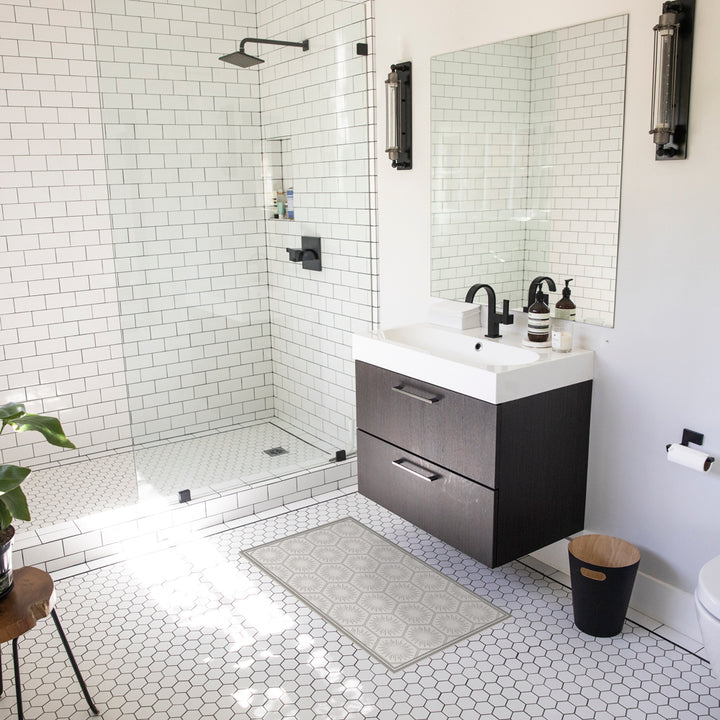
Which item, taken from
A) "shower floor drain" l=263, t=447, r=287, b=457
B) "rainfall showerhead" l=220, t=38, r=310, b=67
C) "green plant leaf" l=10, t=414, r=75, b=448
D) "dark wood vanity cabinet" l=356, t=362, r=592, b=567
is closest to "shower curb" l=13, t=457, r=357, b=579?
"shower floor drain" l=263, t=447, r=287, b=457

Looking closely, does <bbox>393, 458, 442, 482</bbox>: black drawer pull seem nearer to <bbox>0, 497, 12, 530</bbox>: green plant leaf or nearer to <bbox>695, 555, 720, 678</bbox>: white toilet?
<bbox>695, 555, 720, 678</bbox>: white toilet

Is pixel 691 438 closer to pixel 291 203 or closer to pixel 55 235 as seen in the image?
pixel 291 203

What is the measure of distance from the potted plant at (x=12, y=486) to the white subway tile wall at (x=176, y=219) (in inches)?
51.6

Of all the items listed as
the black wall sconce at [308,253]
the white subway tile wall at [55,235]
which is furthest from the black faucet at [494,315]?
the white subway tile wall at [55,235]

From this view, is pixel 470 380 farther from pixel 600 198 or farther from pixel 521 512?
pixel 600 198

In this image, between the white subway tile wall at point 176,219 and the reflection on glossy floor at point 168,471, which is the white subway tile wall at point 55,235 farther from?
the reflection on glossy floor at point 168,471

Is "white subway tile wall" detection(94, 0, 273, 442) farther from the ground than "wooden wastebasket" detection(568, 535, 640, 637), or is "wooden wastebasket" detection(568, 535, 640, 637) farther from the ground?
"white subway tile wall" detection(94, 0, 273, 442)

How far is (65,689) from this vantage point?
91.7 inches

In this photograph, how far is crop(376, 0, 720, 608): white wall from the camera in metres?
2.24

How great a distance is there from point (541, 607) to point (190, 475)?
5.72ft

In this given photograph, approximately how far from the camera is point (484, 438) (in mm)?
2502

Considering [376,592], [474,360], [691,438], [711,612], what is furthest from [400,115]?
[711,612]

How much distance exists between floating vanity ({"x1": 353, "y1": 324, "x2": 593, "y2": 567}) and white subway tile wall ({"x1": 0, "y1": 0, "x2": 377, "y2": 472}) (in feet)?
2.99

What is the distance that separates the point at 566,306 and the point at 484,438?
613 millimetres
